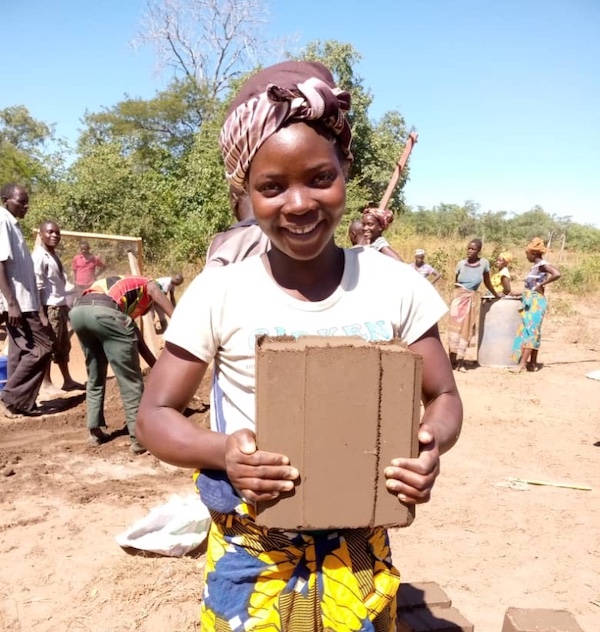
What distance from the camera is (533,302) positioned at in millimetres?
7828

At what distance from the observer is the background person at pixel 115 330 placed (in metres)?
4.28

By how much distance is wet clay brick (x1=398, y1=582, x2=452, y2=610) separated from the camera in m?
2.33

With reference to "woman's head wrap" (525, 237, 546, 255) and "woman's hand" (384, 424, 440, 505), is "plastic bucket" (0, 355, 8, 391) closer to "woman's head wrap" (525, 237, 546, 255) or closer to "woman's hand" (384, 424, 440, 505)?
"woman's hand" (384, 424, 440, 505)

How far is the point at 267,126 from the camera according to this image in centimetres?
111

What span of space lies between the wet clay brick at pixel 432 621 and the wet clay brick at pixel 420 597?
0.7 inches

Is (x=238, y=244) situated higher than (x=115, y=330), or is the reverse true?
(x=238, y=244)

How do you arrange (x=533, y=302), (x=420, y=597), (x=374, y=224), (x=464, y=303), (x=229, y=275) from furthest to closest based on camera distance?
(x=464, y=303)
(x=533, y=302)
(x=374, y=224)
(x=420, y=597)
(x=229, y=275)

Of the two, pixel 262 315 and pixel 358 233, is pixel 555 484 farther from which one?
pixel 262 315

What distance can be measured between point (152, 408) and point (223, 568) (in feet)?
1.19

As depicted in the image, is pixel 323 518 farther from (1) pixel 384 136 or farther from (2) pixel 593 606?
(1) pixel 384 136

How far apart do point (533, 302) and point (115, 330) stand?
225 inches

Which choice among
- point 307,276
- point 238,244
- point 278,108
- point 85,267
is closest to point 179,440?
point 307,276

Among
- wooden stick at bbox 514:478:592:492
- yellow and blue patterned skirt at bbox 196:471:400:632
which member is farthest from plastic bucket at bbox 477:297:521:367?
yellow and blue patterned skirt at bbox 196:471:400:632

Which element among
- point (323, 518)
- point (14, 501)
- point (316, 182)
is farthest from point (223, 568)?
point (14, 501)
